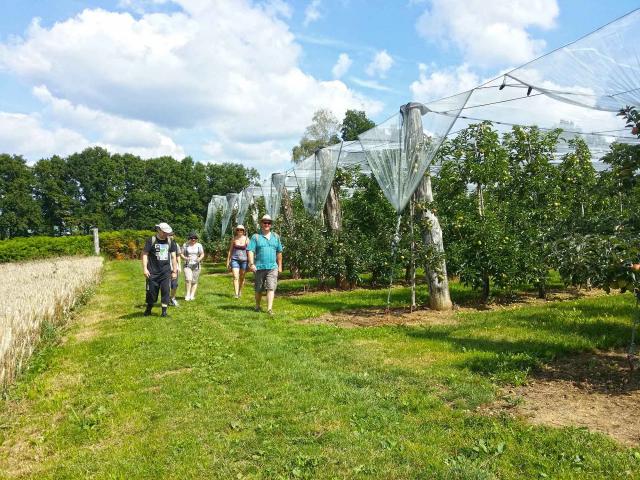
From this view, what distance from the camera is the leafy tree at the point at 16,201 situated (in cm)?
4588

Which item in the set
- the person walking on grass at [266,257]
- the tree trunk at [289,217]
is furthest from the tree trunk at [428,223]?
the tree trunk at [289,217]

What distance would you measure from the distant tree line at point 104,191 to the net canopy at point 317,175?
1398 inches

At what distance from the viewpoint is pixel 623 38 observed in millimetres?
4379

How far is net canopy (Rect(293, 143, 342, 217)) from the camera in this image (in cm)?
1219

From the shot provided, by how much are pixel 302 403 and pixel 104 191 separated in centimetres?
5289

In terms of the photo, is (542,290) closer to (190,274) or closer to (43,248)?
(190,274)

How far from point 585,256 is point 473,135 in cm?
546

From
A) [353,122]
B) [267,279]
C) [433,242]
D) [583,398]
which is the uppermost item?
[353,122]

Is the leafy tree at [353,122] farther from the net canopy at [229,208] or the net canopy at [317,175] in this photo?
the net canopy at [317,175]

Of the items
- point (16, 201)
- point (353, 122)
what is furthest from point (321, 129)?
point (16, 201)

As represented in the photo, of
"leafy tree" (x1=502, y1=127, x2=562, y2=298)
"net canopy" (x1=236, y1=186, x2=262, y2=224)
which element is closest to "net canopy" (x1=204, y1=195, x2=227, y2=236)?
"net canopy" (x1=236, y1=186, x2=262, y2=224)

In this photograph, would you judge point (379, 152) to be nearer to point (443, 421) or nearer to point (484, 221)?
point (484, 221)

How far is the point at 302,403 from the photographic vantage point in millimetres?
4012

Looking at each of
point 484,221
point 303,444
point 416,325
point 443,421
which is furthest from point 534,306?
point 303,444
